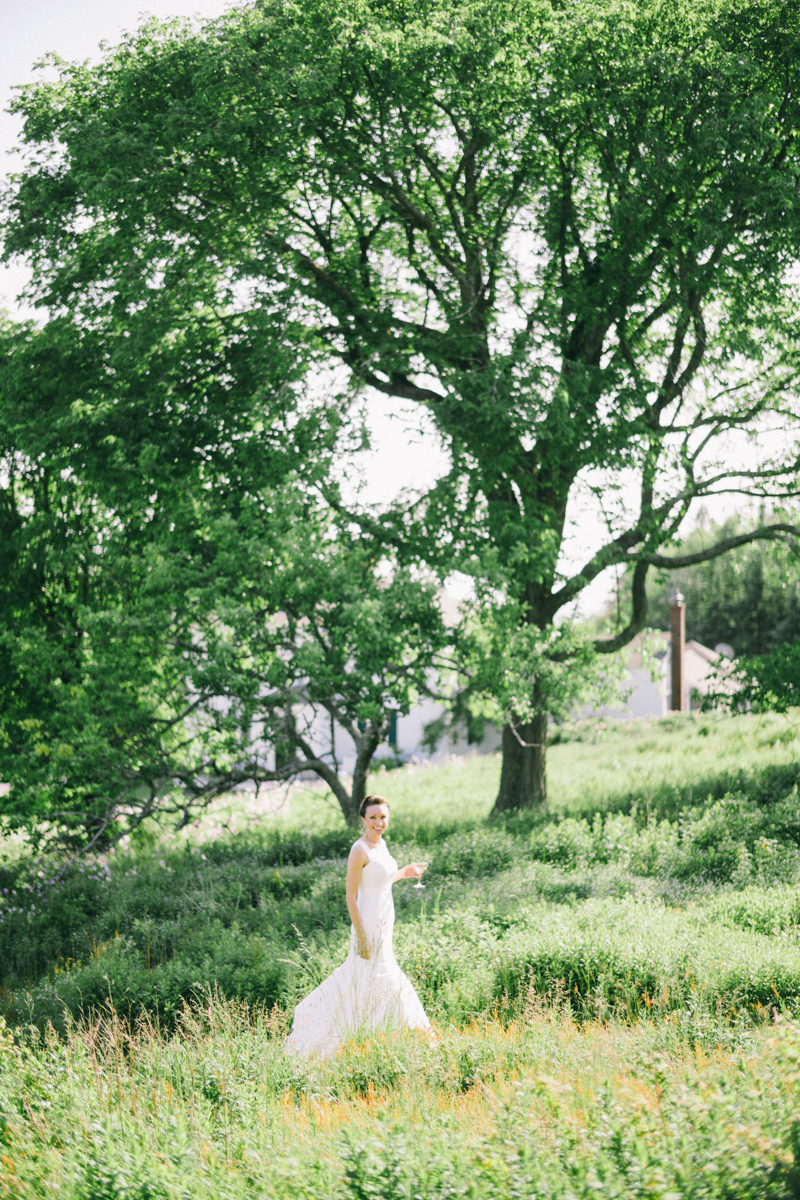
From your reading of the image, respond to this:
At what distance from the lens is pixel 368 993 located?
6.21m

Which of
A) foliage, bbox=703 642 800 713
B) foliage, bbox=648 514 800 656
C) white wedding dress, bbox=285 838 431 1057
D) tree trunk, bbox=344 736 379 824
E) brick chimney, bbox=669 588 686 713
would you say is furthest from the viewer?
foliage, bbox=648 514 800 656

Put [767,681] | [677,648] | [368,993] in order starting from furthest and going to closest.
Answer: [677,648]
[767,681]
[368,993]

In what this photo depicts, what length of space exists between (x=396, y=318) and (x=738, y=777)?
8.92m

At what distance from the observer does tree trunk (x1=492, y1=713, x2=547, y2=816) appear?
13.9 meters

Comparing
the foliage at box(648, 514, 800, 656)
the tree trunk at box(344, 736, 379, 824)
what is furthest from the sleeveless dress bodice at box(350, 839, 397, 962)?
the foliage at box(648, 514, 800, 656)

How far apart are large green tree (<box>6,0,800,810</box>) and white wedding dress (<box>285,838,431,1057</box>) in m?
3.98

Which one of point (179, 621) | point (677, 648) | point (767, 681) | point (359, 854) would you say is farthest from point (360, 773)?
point (677, 648)

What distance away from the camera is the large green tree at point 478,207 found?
35.5 feet

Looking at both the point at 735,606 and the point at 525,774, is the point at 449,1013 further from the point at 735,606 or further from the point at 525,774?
the point at 735,606

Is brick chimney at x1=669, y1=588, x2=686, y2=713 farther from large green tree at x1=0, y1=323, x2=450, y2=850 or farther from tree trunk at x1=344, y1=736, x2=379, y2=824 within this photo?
large green tree at x1=0, y1=323, x2=450, y2=850

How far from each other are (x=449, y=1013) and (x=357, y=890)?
118cm

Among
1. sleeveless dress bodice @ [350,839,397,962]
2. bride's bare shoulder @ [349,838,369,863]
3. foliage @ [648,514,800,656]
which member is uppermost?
foliage @ [648,514,800,656]

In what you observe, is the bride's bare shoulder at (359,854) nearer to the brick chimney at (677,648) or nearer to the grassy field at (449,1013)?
the grassy field at (449,1013)

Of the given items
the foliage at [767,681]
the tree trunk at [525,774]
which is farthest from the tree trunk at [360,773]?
the foliage at [767,681]
